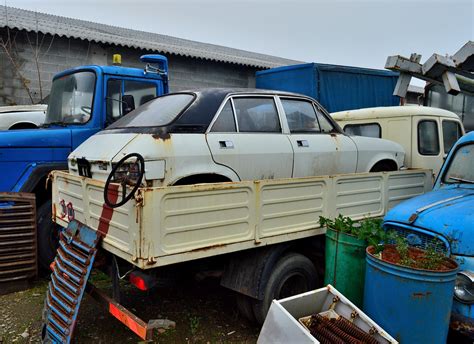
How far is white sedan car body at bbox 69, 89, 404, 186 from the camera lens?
335 centimetres

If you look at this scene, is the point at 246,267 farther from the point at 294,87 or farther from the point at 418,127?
the point at 294,87

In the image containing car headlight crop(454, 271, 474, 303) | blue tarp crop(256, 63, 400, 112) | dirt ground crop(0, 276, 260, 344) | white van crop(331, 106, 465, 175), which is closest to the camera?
car headlight crop(454, 271, 474, 303)

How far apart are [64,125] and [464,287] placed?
491 cm

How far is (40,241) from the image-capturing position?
4.83 metres

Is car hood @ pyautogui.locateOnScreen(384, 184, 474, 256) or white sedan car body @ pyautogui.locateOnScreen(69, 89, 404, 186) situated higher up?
white sedan car body @ pyautogui.locateOnScreen(69, 89, 404, 186)

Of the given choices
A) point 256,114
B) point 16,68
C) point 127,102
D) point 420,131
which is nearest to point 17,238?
point 127,102

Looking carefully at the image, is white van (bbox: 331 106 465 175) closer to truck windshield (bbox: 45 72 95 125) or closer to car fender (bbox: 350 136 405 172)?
car fender (bbox: 350 136 405 172)

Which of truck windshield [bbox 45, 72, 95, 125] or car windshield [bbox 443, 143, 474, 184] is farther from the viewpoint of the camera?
truck windshield [bbox 45, 72, 95, 125]

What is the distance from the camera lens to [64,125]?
5.21 metres

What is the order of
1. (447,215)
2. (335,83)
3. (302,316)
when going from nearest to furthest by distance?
(302,316) → (447,215) → (335,83)

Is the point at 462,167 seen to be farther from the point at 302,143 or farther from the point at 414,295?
the point at 414,295

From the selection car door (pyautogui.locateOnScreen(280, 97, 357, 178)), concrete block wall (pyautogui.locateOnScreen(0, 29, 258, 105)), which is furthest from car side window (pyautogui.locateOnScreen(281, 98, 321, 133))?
concrete block wall (pyautogui.locateOnScreen(0, 29, 258, 105))

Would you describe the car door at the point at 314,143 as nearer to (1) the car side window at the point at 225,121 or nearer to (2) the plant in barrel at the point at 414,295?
(1) the car side window at the point at 225,121

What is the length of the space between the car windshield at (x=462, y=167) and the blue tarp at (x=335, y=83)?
14.5 ft
